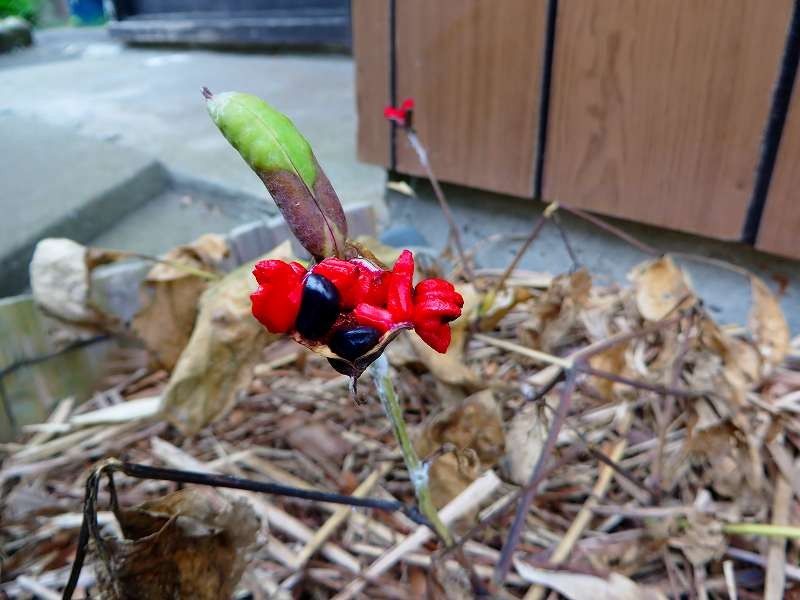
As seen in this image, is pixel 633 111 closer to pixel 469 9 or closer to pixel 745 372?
pixel 469 9

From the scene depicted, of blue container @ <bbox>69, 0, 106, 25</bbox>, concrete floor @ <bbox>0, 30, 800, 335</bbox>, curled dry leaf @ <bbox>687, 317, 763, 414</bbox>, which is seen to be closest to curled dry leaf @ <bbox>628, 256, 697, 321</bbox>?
curled dry leaf @ <bbox>687, 317, 763, 414</bbox>

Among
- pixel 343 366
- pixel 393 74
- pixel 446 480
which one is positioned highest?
pixel 343 366

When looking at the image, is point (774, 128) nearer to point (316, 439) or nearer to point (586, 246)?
point (586, 246)

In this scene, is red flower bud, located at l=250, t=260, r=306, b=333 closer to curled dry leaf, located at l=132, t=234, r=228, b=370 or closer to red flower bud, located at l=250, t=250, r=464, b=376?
red flower bud, located at l=250, t=250, r=464, b=376

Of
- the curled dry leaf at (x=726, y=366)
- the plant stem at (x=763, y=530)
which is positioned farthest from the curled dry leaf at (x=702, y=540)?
the curled dry leaf at (x=726, y=366)

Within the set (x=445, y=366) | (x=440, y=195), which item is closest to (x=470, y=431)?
(x=445, y=366)
